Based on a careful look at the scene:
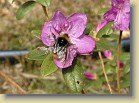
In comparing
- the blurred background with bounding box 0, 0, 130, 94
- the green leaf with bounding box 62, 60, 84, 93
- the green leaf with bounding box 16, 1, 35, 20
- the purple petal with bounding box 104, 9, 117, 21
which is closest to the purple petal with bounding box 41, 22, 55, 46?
the green leaf with bounding box 62, 60, 84, 93

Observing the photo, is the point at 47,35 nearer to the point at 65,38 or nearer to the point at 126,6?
the point at 65,38

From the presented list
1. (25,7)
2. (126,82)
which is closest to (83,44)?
(25,7)

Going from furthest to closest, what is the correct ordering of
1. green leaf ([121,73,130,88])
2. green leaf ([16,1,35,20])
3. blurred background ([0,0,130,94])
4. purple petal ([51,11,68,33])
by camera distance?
blurred background ([0,0,130,94]), green leaf ([121,73,130,88]), green leaf ([16,1,35,20]), purple petal ([51,11,68,33])

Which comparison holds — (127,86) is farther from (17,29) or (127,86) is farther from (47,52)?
(17,29)

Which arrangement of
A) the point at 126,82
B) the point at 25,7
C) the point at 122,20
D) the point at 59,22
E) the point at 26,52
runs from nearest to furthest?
1. the point at 59,22
2. the point at 122,20
3. the point at 25,7
4. the point at 126,82
5. the point at 26,52

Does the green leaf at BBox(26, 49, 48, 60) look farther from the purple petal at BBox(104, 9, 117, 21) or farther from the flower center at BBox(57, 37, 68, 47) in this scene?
the purple petal at BBox(104, 9, 117, 21)

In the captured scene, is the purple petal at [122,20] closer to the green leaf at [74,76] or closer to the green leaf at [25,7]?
the green leaf at [74,76]
